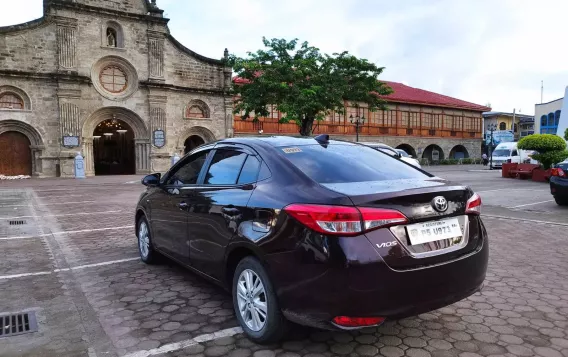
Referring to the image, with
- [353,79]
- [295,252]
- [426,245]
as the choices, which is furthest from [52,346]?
[353,79]

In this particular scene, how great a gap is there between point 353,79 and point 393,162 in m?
24.9

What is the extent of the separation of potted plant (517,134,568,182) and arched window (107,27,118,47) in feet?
82.0

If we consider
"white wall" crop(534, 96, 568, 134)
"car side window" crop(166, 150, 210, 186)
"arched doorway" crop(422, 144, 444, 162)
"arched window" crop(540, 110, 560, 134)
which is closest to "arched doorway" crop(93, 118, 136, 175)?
"car side window" crop(166, 150, 210, 186)

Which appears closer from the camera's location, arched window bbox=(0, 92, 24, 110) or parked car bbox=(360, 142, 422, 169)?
parked car bbox=(360, 142, 422, 169)

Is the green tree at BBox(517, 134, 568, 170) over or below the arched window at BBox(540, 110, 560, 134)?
below

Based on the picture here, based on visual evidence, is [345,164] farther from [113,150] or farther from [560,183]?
[113,150]

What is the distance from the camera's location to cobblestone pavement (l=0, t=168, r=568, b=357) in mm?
2988

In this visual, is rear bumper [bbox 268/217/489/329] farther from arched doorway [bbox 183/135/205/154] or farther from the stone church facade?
arched doorway [bbox 183/135/205/154]

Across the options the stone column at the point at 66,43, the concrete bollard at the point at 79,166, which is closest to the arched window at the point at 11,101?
the stone column at the point at 66,43

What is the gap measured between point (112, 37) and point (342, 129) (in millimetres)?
20266

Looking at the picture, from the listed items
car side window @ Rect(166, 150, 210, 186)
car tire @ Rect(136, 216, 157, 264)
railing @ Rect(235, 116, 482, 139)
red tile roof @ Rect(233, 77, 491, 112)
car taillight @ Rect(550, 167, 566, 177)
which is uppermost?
red tile roof @ Rect(233, 77, 491, 112)

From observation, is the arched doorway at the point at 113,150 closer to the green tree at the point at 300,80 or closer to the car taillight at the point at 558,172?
the green tree at the point at 300,80

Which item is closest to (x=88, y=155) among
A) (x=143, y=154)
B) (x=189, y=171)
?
(x=143, y=154)

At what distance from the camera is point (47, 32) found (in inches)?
987
